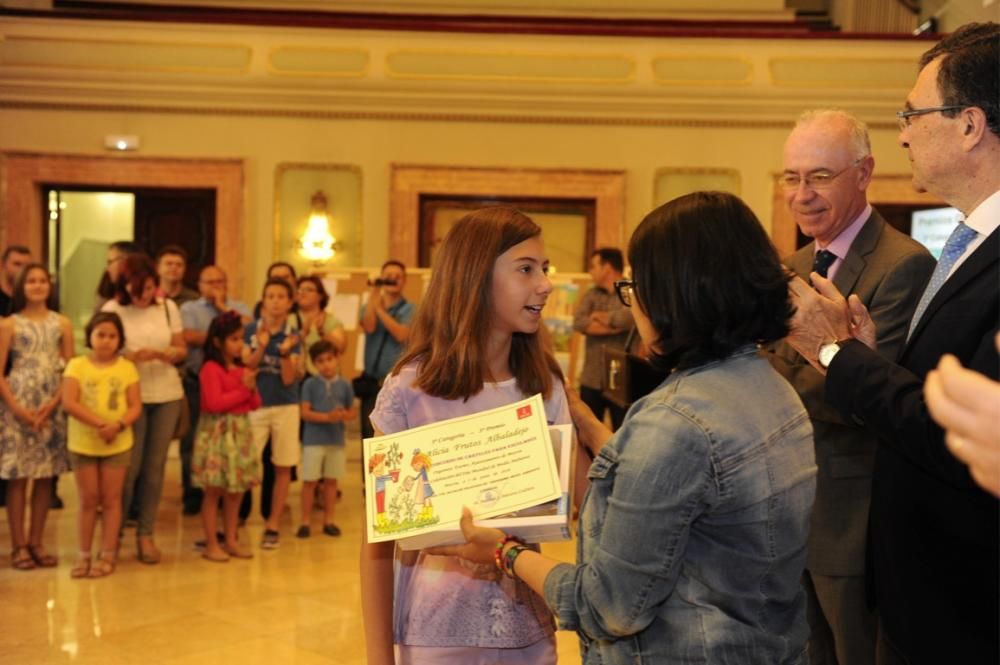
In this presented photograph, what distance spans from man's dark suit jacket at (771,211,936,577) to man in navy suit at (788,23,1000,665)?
377 mm

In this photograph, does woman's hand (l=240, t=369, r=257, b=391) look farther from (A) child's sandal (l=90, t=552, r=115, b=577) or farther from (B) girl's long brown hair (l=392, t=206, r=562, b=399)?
(B) girl's long brown hair (l=392, t=206, r=562, b=399)

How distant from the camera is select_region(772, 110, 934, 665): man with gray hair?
236 centimetres

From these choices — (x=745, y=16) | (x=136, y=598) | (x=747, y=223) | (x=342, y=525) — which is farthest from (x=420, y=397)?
(x=745, y=16)

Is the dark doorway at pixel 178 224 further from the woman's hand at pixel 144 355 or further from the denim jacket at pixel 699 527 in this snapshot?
the denim jacket at pixel 699 527

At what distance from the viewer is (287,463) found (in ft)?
19.6

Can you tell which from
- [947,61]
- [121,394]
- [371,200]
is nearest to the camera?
[947,61]

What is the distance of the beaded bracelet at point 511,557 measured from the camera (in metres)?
1.68

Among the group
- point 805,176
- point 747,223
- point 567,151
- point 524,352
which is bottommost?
point 524,352

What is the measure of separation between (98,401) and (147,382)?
51cm

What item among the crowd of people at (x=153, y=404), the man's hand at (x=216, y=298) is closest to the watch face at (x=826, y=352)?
the crowd of people at (x=153, y=404)

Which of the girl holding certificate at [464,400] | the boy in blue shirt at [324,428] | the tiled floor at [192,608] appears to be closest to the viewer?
the girl holding certificate at [464,400]

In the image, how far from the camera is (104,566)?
518 cm

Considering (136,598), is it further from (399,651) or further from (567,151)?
(567,151)

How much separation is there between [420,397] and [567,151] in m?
8.61
